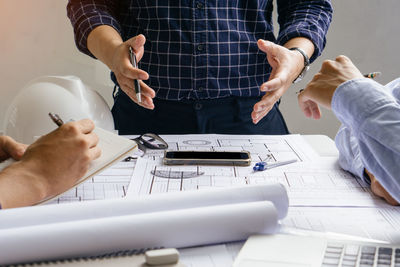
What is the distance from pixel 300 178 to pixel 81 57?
200 cm

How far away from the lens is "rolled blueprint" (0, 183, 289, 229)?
2.51 ft

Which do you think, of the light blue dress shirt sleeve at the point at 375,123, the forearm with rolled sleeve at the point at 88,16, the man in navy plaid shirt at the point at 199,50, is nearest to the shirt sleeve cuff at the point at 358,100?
the light blue dress shirt sleeve at the point at 375,123

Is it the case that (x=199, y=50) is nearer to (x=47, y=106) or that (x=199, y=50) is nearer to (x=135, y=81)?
(x=135, y=81)

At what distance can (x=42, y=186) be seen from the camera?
0.92 m

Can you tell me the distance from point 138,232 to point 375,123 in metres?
0.42

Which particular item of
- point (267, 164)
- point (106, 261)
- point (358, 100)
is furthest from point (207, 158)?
point (106, 261)

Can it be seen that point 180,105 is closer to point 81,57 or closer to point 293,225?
point 293,225

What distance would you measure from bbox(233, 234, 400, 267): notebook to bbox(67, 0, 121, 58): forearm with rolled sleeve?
35.2 inches

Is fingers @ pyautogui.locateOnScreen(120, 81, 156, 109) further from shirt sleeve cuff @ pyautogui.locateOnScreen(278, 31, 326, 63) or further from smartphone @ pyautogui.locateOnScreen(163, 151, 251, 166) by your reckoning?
shirt sleeve cuff @ pyautogui.locateOnScreen(278, 31, 326, 63)

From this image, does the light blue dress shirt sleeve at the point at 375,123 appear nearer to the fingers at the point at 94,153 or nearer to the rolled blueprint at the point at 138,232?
the rolled blueprint at the point at 138,232

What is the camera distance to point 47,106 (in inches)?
49.6

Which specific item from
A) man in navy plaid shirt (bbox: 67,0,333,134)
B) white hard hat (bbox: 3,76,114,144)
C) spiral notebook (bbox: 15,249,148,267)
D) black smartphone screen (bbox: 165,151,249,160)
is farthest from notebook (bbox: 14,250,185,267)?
man in navy plaid shirt (bbox: 67,0,333,134)

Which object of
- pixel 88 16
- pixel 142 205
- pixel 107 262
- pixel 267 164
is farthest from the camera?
pixel 88 16

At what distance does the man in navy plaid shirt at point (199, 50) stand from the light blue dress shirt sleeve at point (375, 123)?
532 mm
